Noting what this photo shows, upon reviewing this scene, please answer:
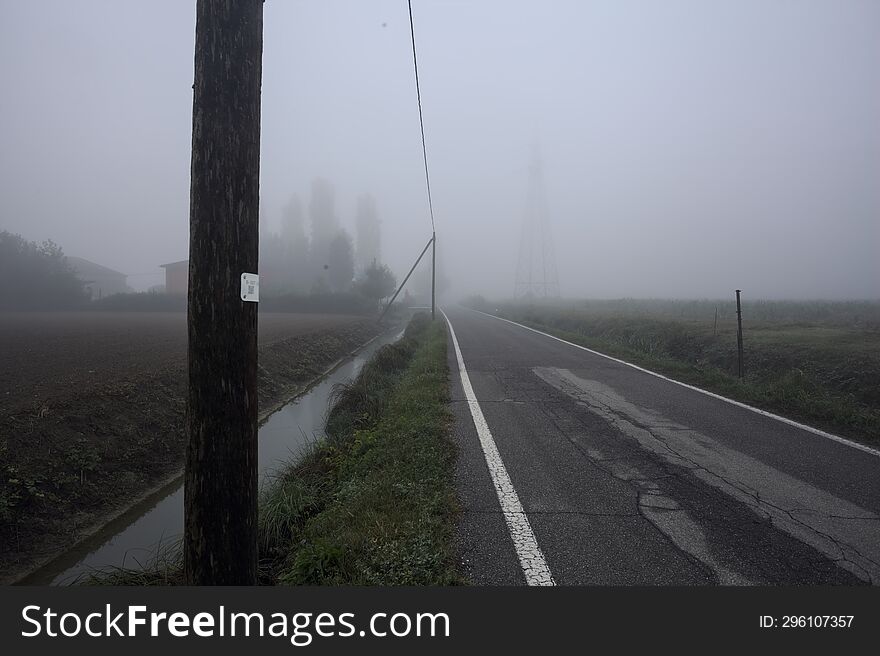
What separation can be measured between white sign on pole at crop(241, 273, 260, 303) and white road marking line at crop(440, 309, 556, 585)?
214 centimetres

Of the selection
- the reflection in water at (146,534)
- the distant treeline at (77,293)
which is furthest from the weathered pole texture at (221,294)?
the distant treeline at (77,293)

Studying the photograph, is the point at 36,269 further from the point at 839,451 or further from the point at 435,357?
the point at 839,451

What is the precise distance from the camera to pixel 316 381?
600 inches

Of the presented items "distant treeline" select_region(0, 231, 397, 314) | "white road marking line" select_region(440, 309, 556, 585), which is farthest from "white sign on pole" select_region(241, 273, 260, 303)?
"distant treeline" select_region(0, 231, 397, 314)

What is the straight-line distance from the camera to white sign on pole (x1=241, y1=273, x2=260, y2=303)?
93.4 inches

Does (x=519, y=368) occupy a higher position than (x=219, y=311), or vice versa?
(x=219, y=311)

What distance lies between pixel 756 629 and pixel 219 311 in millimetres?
3065

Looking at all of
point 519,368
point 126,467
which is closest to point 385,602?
point 126,467

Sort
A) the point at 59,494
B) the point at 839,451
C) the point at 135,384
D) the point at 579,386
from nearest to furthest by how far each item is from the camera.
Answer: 1. the point at 839,451
2. the point at 59,494
3. the point at 579,386
4. the point at 135,384

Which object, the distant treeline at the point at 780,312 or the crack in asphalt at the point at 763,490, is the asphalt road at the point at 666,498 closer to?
the crack in asphalt at the point at 763,490

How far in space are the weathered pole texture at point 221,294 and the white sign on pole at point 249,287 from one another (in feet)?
0.09

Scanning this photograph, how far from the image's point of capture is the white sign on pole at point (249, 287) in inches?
93.4

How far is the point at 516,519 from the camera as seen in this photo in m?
3.31

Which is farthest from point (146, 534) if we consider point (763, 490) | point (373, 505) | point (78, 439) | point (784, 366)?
point (784, 366)
